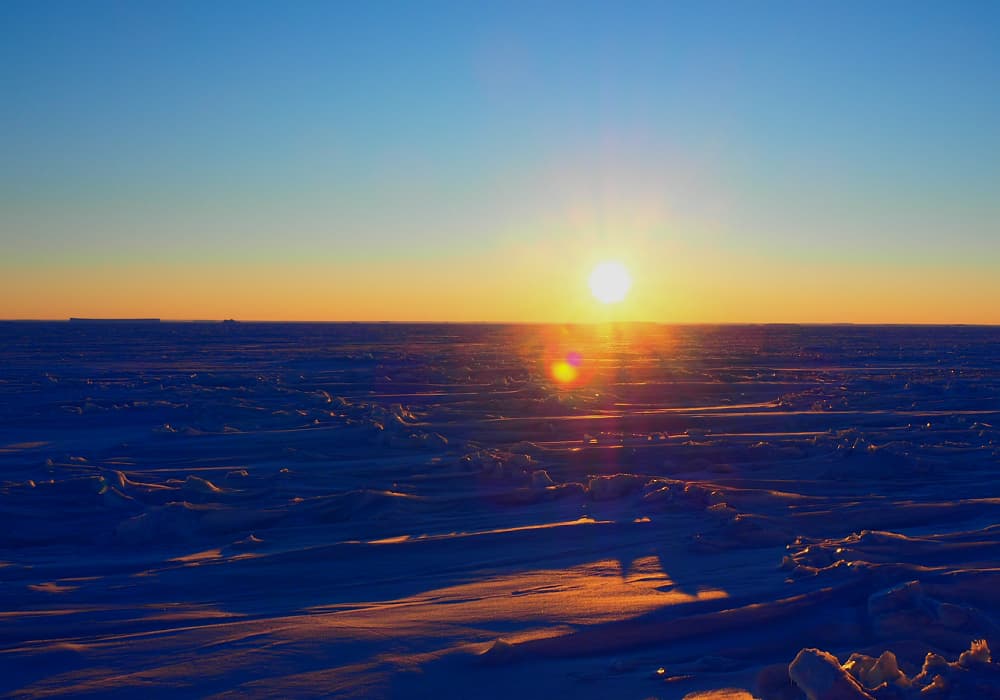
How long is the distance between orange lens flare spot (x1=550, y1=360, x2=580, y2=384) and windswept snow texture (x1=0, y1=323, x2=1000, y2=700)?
32.9 feet

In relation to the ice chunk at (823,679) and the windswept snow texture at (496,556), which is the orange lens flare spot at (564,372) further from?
the ice chunk at (823,679)

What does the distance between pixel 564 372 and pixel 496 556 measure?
76.2 ft

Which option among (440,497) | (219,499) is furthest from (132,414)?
(440,497)

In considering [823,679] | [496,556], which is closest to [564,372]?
[496,556]

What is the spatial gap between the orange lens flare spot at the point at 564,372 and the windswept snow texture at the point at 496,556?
394 inches

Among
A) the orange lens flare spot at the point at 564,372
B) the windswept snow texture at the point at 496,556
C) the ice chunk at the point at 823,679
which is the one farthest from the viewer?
the orange lens flare spot at the point at 564,372

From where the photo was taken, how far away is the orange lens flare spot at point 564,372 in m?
27.2

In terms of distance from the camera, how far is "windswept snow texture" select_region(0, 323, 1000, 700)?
5.01 meters

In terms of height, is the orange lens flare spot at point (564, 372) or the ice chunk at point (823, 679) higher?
the orange lens flare spot at point (564, 372)

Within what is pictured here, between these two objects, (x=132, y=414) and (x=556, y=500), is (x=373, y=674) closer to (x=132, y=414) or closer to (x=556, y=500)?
(x=556, y=500)

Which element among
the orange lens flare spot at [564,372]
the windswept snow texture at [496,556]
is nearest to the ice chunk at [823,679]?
the windswept snow texture at [496,556]

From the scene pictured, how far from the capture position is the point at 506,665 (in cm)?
513

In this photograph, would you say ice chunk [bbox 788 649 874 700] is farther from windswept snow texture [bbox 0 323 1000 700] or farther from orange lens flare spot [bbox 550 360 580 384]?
orange lens flare spot [bbox 550 360 580 384]

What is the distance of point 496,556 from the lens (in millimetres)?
7465
